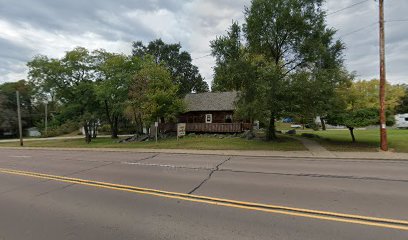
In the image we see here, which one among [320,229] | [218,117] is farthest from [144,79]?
[320,229]

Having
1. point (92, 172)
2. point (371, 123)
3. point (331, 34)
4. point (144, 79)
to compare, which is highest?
point (331, 34)

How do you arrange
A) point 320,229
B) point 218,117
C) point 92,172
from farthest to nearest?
point 218,117 < point 92,172 < point 320,229

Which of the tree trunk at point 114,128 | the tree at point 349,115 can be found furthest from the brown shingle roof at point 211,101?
the tree at point 349,115

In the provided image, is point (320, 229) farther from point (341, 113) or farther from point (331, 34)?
point (331, 34)

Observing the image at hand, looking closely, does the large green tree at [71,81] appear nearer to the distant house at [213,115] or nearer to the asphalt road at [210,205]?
the distant house at [213,115]

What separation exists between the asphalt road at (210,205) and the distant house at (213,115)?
747 inches

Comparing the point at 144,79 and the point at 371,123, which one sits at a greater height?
the point at 144,79

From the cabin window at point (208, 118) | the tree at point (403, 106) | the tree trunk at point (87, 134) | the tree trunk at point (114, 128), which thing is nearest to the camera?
the cabin window at point (208, 118)

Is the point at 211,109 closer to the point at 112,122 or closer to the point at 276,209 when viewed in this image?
the point at 112,122

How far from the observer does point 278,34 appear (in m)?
21.2

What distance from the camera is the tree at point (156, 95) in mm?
26544

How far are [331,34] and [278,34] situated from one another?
446 cm

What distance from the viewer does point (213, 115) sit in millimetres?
31391

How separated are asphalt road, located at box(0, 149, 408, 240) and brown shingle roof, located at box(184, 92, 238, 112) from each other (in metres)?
21.2
